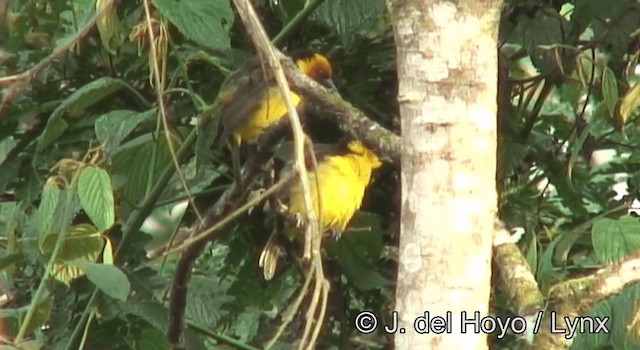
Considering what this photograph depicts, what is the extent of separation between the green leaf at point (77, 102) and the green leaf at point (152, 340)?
1.00ft

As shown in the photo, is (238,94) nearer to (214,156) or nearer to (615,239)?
(214,156)

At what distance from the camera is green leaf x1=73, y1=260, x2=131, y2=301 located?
1493mm

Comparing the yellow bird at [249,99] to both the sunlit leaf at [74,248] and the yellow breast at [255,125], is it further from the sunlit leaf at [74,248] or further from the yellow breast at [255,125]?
the sunlit leaf at [74,248]

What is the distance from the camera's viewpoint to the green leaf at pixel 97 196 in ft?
4.84

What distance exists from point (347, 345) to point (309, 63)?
1.52ft

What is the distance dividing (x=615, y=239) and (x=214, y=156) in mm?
647

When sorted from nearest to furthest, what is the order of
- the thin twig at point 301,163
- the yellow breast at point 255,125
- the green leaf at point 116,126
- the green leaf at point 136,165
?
the thin twig at point 301,163
the green leaf at point 116,126
the green leaf at point 136,165
the yellow breast at point 255,125

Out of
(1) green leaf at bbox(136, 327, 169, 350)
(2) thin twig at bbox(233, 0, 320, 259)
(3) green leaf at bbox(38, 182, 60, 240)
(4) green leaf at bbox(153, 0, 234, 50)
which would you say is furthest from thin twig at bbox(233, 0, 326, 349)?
(1) green leaf at bbox(136, 327, 169, 350)

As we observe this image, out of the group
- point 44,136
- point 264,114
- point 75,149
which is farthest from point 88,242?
point 264,114

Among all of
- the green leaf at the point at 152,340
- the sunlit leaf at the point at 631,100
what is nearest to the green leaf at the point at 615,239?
the sunlit leaf at the point at 631,100

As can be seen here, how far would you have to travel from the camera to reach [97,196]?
4.88 feet

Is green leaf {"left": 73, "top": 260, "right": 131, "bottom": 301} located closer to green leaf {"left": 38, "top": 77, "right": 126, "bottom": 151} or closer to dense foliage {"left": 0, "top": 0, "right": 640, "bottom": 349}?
dense foliage {"left": 0, "top": 0, "right": 640, "bottom": 349}

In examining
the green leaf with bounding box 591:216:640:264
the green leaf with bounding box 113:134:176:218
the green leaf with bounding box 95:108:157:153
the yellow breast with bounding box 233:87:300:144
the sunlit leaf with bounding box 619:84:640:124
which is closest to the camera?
the green leaf with bounding box 591:216:640:264

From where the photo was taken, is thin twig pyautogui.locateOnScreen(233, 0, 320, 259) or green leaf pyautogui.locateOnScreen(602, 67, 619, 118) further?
green leaf pyautogui.locateOnScreen(602, 67, 619, 118)
